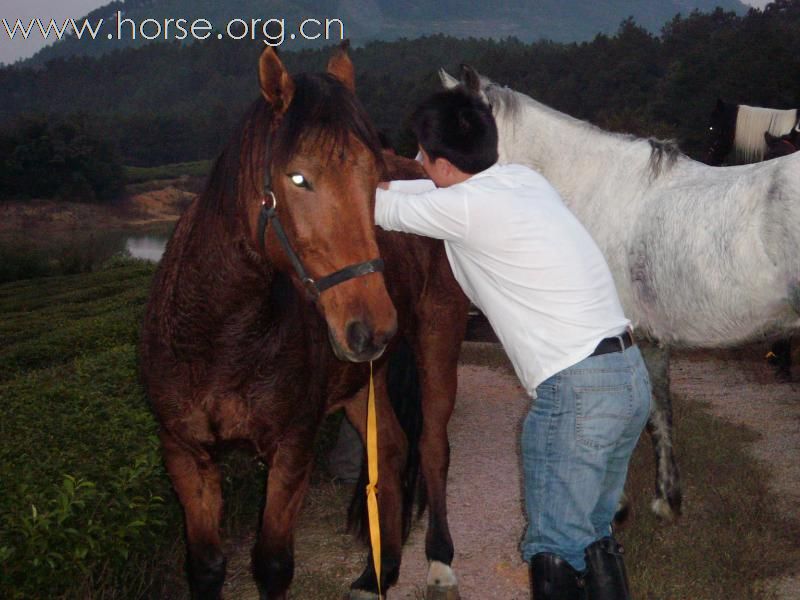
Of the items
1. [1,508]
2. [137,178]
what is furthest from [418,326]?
[137,178]

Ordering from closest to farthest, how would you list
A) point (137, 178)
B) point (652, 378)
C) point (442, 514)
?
point (442, 514), point (652, 378), point (137, 178)

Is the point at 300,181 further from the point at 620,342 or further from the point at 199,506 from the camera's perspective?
the point at 199,506

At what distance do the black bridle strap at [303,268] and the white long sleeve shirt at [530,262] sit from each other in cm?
32

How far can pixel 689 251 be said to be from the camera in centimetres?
430

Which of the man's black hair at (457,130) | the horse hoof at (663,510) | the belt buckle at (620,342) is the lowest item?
the horse hoof at (663,510)

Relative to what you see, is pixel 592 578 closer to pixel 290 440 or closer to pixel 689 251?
pixel 290 440

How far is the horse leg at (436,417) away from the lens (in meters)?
4.06

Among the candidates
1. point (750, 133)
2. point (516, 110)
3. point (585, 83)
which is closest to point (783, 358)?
point (750, 133)

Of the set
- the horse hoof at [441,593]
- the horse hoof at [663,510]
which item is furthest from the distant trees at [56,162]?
the horse hoof at [441,593]

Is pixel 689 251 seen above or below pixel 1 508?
above

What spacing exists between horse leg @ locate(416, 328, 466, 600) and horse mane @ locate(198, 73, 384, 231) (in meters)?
1.64

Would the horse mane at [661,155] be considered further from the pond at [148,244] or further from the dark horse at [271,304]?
the pond at [148,244]

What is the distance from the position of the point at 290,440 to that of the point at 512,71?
36.3 metres

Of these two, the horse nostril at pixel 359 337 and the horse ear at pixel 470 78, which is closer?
A: the horse nostril at pixel 359 337
